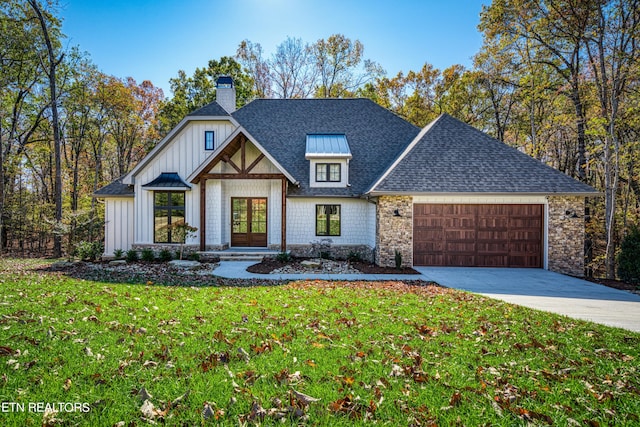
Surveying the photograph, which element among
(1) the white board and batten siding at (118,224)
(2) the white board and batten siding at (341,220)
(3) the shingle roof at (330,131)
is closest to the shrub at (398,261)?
(2) the white board and batten siding at (341,220)

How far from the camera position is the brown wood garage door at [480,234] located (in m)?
11.8

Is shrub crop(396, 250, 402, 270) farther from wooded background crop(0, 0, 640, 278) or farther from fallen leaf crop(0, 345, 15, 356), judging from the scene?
fallen leaf crop(0, 345, 15, 356)

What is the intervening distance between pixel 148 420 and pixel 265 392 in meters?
0.96

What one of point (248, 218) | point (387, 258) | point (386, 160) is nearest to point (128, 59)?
point (248, 218)

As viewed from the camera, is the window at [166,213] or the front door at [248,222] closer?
the window at [166,213]

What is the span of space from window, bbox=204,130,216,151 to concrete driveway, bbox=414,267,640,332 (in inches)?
403

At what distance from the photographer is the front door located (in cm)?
1457

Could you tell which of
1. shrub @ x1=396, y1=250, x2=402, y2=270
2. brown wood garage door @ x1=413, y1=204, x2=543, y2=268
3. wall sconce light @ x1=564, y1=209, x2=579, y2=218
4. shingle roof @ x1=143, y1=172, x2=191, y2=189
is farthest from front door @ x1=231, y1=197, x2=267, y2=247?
wall sconce light @ x1=564, y1=209, x2=579, y2=218

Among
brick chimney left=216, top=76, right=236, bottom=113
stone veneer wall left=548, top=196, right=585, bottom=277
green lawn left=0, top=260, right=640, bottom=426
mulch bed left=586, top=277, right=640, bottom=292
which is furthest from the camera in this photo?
brick chimney left=216, top=76, right=236, bottom=113

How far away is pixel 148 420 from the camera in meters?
2.46

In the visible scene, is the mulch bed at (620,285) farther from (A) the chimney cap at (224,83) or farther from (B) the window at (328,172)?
(A) the chimney cap at (224,83)

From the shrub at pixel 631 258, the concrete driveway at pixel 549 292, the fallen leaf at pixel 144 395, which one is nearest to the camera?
the fallen leaf at pixel 144 395

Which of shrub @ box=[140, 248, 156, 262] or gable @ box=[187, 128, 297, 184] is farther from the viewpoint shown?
shrub @ box=[140, 248, 156, 262]

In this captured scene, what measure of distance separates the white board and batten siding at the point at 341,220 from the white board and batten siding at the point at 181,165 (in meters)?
4.18
